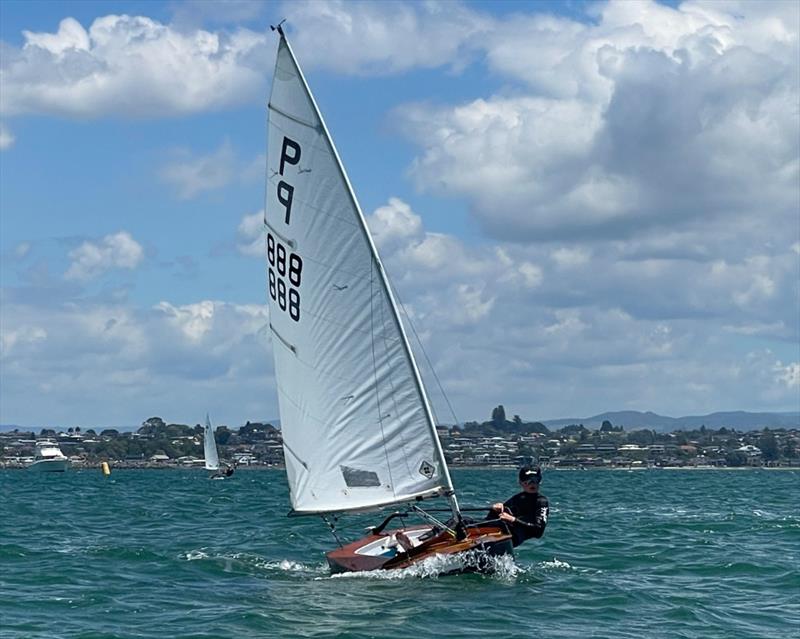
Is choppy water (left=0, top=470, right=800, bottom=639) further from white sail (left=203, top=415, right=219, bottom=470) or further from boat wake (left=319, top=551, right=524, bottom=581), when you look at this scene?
white sail (left=203, top=415, right=219, bottom=470)

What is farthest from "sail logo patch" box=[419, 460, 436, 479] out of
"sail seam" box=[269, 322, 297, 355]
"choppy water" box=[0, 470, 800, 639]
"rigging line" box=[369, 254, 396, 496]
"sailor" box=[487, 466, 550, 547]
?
"sail seam" box=[269, 322, 297, 355]

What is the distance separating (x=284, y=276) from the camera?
2514 cm

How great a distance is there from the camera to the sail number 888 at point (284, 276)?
24812 mm

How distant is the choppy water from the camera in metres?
19.9

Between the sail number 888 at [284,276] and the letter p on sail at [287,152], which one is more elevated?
the letter p on sail at [287,152]

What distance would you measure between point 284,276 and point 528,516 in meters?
6.37

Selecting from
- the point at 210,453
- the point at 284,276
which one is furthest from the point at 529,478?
the point at 210,453

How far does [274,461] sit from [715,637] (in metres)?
150

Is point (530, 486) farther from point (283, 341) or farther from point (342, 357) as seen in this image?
point (283, 341)

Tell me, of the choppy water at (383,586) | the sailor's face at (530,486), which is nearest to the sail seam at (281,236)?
the sailor's face at (530,486)

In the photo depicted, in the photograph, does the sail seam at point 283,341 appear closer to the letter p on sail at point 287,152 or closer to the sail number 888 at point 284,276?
the sail number 888 at point 284,276

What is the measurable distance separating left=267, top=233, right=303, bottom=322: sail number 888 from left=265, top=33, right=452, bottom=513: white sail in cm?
2

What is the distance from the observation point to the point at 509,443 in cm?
19250

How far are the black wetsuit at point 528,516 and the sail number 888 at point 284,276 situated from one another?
536cm
